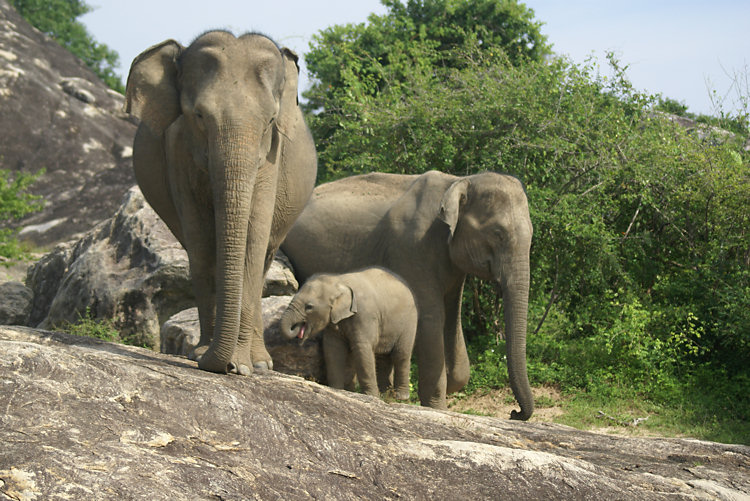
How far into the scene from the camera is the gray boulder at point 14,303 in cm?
1091

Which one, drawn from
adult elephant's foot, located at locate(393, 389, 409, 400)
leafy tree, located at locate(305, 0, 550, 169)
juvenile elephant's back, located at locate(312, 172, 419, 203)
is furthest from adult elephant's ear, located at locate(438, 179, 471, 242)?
leafy tree, located at locate(305, 0, 550, 169)

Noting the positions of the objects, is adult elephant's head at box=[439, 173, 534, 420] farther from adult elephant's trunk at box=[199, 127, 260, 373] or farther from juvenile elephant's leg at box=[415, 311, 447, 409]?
adult elephant's trunk at box=[199, 127, 260, 373]

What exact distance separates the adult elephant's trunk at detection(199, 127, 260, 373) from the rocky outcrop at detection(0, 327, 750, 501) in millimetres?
236

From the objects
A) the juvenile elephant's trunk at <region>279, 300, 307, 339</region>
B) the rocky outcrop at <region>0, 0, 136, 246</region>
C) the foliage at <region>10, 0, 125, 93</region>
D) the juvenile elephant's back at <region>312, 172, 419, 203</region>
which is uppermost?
the foliage at <region>10, 0, 125, 93</region>

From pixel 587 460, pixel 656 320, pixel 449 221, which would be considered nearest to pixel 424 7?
pixel 656 320

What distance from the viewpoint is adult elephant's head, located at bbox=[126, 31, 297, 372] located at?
213 inches

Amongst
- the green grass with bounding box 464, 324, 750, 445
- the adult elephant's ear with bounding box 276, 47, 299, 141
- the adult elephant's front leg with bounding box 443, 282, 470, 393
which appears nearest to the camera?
the adult elephant's ear with bounding box 276, 47, 299, 141

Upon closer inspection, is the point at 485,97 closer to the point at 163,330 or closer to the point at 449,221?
the point at 449,221

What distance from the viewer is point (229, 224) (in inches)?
215

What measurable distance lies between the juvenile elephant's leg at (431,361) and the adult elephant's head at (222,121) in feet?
9.54

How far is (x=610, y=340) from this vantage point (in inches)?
422

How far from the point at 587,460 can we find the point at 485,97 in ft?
27.2

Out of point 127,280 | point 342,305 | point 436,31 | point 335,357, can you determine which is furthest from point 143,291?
point 436,31

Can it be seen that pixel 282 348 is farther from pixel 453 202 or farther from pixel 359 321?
pixel 453 202
